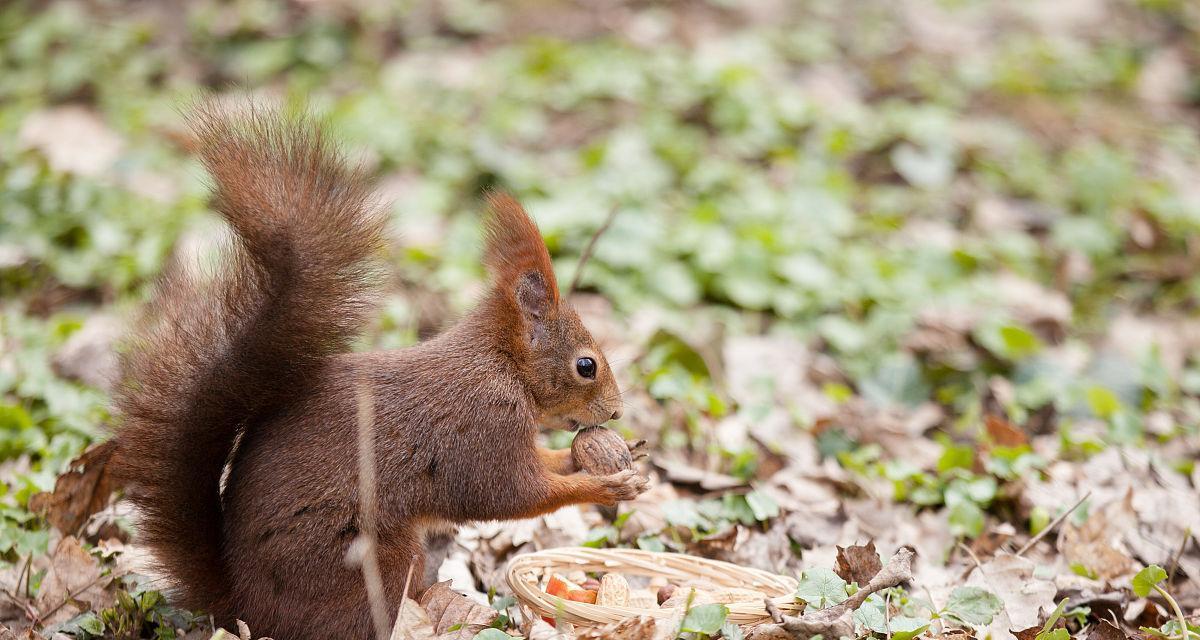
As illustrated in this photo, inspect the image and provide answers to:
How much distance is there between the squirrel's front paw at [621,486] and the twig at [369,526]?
1.57ft

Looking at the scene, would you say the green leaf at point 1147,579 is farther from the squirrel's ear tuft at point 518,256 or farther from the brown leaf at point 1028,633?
the squirrel's ear tuft at point 518,256

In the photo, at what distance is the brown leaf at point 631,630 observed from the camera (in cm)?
197

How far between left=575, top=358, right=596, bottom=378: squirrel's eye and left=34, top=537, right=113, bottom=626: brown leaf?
1120 millimetres

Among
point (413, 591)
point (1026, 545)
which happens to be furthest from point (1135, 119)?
point (413, 591)

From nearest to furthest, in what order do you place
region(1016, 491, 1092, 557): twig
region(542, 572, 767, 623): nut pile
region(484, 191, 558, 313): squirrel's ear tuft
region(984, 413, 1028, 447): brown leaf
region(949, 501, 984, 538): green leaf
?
region(542, 572, 767, 623): nut pile < region(484, 191, 558, 313): squirrel's ear tuft < region(1016, 491, 1092, 557): twig < region(949, 501, 984, 538): green leaf < region(984, 413, 1028, 447): brown leaf

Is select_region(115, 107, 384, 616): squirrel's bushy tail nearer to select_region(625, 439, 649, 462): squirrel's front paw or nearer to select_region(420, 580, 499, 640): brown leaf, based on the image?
select_region(420, 580, 499, 640): brown leaf

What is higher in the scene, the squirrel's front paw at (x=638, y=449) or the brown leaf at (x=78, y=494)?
the squirrel's front paw at (x=638, y=449)

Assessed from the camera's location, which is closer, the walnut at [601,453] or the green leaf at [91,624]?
the green leaf at [91,624]

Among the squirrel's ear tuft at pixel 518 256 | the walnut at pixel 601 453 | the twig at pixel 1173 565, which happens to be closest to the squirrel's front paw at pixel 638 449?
the walnut at pixel 601 453

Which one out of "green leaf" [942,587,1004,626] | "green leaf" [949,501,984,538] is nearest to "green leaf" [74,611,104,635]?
"green leaf" [942,587,1004,626]

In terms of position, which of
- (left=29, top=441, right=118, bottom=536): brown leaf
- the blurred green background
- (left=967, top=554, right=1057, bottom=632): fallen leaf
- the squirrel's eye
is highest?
the squirrel's eye

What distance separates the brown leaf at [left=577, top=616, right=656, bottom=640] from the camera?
197 cm

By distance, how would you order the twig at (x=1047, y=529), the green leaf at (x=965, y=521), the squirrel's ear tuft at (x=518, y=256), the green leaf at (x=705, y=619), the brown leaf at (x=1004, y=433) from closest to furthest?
the green leaf at (x=705, y=619)
the squirrel's ear tuft at (x=518, y=256)
the twig at (x=1047, y=529)
the green leaf at (x=965, y=521)
the brown leaf at (x=1004, y=433)

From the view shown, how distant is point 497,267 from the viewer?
7.82 feet
